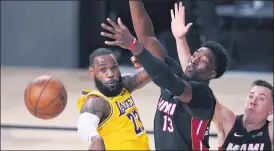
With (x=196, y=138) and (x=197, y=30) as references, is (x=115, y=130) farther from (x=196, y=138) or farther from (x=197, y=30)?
(x=197, y=30)

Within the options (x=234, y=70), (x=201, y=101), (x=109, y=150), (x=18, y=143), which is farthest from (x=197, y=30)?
(x=234, y=70)

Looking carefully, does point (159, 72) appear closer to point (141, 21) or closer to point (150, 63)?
point (150, 63)

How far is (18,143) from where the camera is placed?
6.60 m

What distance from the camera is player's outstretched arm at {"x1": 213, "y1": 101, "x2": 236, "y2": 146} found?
315cm

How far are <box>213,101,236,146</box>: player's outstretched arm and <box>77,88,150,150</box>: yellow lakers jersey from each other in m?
0.40

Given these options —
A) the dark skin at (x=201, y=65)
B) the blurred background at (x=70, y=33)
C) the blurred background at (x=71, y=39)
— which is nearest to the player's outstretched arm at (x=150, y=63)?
the dark skin at (x=201, y=65)

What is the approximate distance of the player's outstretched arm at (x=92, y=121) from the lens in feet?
8.93

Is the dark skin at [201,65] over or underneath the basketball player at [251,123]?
over

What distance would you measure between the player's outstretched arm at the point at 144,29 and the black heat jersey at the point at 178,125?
26 cm

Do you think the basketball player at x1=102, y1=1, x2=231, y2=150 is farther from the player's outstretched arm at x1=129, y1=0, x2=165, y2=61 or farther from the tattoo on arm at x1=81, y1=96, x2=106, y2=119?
the tattoo on arm at x1=81, y1=96, x2=106, y2=119

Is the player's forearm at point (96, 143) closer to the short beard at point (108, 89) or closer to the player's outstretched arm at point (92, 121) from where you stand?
the player's outstretched arm at point (92, 121)

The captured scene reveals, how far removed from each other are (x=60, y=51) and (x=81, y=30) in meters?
0.59

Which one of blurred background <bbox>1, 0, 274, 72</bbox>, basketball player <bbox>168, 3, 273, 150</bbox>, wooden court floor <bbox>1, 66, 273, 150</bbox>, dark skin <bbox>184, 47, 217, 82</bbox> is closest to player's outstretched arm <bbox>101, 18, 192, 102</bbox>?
dark skin <bbox>184, 47, 217, 82</bbox>

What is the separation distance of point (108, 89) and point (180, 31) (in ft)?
1.53
